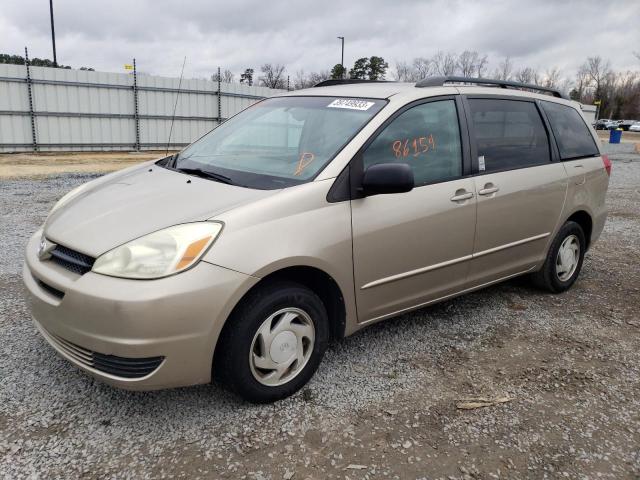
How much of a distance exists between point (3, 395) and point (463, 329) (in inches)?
116

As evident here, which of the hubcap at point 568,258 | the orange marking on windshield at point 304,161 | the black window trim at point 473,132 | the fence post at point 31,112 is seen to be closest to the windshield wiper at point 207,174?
the orange marking on windshield at point 304,161

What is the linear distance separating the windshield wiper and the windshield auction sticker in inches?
35.7

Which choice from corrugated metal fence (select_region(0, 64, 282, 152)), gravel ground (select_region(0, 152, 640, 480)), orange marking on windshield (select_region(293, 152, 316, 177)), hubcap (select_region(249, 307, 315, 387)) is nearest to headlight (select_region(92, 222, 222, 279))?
hubcap (select_region(249, 307, 315, 387))

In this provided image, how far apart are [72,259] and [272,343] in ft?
3.46

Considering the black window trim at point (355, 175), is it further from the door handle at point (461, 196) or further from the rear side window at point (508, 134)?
the rear side window at point (508, 134)

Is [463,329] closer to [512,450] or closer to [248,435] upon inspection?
[512,450]

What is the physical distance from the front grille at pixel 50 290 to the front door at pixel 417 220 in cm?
149

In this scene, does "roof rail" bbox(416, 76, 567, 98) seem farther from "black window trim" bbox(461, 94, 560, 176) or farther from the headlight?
Answer: the headlight

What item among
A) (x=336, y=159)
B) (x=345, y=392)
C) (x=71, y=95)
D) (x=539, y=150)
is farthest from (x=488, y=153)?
(x=71, y=95)

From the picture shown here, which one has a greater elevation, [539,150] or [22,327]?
[539,150]

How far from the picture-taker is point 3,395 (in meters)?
2.78

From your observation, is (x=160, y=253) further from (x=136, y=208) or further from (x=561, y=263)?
(x=561, y=263)

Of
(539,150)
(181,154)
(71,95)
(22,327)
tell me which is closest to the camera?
(22,327)

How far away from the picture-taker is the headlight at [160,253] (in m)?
2.36
